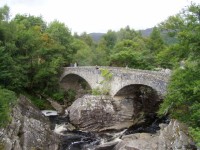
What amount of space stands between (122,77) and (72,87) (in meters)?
15.1

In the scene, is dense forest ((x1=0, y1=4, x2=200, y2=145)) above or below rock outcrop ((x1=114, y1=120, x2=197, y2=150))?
above

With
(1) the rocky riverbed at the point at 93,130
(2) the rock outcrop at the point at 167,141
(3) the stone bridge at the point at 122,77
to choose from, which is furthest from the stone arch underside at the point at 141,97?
(2) the rock outcrop at the point at 167,141

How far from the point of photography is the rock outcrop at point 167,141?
52.2ft

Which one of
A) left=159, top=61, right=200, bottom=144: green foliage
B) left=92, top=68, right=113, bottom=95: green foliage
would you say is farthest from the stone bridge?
left=159, top=61, right=200, bottom=144: green foliage

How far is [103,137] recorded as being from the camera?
26750 millimetres

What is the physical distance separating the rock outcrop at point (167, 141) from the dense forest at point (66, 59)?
28.5 inches

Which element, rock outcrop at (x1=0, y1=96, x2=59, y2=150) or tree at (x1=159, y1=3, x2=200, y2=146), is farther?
rock outcrop at (x1=0, y1=96, x2=59, y2=150)

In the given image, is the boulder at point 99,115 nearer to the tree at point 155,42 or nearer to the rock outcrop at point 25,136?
the rock outcrop at point 25,136

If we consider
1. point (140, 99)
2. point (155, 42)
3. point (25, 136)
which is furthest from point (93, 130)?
point (155, 42)

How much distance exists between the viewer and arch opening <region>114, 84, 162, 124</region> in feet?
107

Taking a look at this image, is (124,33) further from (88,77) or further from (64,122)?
(64,122)

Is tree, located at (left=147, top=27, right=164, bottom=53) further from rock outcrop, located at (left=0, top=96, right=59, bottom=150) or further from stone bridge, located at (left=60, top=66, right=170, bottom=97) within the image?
rock outcrop, located at (left=0, top=96, right=59, bottom=150)

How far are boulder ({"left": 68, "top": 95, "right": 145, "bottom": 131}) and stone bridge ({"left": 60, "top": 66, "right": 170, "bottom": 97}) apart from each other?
8.23ft

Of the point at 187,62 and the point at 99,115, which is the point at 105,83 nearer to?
the point at 99,115
